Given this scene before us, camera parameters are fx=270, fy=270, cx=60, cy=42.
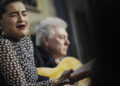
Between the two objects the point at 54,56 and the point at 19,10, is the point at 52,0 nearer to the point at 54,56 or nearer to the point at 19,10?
the point at 54,56

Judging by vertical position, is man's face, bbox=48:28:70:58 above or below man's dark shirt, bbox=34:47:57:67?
above

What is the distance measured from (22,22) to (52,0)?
3.34m


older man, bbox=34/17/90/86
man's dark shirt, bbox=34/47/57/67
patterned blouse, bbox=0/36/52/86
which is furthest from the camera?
older man, bbox=34/17/90/86

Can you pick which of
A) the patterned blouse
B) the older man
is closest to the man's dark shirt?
the older man

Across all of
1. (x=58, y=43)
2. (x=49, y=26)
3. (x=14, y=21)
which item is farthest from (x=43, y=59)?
(x=14, y=21)

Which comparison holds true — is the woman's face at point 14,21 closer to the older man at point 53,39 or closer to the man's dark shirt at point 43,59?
the man's dark shirt at point 43,59

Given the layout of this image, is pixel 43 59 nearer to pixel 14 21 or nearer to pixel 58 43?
pixel 58 43

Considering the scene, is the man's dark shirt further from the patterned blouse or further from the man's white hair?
the patterned blouse

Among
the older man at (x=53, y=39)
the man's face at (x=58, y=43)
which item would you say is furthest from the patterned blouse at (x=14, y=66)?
the man's face at (x=58, y=43)

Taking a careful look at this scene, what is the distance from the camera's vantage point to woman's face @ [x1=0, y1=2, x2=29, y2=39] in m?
1.14

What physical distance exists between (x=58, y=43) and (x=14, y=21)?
1073 mm

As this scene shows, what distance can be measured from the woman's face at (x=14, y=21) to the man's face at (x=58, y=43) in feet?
3.38

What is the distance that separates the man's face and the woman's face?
1.03 m

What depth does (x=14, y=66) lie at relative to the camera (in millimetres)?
1038
